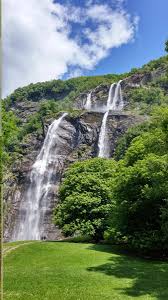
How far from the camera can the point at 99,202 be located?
41062 millimetres

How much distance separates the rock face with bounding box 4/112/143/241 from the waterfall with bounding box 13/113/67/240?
1.01 metres

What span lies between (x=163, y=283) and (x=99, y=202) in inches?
835

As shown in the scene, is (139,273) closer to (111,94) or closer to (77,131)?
(77,131)

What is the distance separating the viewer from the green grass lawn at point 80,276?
55.7 ft

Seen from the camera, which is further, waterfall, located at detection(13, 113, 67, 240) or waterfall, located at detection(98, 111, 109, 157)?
waterfall, located at detection(98, 111, 109, 157)

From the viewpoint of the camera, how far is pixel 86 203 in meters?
40.3

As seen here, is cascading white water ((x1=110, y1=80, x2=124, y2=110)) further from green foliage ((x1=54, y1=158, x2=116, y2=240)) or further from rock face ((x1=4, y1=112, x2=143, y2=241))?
green foliage ((x1=54, y1=158, x2=116, y2=240))

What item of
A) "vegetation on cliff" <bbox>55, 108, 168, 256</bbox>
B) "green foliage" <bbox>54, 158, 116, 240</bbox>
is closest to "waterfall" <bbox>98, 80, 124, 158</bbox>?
"green foliage" <bbox>54, 158, 116, 240</bbox>

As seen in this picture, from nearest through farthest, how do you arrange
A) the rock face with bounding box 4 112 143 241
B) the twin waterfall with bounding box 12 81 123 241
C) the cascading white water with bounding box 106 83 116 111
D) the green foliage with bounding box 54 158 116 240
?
the green foliage with bounding box 54 158 116 240, the twin waterfall with bounding box 12 81 123 241, the rock face with bounding box 4 112 143 241, the cascading white water with bounding box 106 83 116 111

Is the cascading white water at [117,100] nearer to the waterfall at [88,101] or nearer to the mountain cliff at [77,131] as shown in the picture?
the mountain cliff at [77,131]

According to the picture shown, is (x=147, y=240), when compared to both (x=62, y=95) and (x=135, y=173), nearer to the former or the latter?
(x=135, y=173)

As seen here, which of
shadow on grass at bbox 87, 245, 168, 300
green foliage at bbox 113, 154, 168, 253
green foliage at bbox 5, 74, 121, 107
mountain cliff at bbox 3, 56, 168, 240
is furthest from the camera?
green foliage at bbox 5, 74, 121, 107

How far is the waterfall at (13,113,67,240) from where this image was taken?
62.8 meters

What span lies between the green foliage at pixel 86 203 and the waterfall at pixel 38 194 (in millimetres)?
19355
